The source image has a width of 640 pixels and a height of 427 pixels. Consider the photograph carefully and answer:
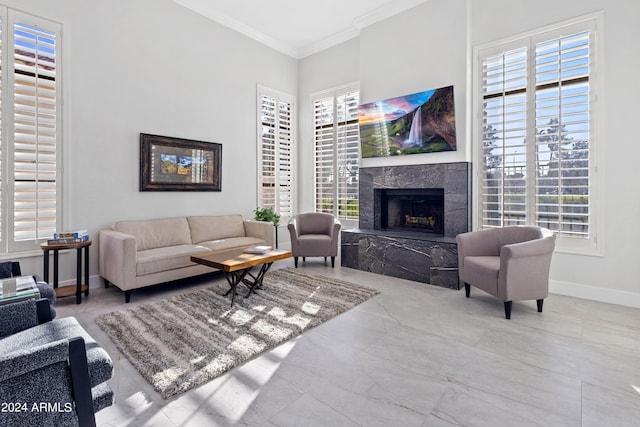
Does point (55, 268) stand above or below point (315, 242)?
below

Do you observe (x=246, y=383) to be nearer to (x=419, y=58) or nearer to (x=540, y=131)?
(x=540, y=131)

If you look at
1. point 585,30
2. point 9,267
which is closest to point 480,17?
point 585,30

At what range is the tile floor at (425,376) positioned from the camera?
5.80ft

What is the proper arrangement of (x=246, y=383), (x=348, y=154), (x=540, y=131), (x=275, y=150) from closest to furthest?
(x=246, y=383), (x=540, y=131), (x=348, y=154), (x=275, y=150)

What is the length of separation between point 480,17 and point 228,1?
3.67 m

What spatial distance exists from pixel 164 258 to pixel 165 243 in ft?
2.42

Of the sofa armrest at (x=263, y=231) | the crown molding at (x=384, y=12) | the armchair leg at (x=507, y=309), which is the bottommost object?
the armchair leg at (x=507, y=309)

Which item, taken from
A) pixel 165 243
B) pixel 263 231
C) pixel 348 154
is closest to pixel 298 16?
pixel 348 154

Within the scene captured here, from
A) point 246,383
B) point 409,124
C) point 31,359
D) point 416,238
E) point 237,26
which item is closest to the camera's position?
point 31,359

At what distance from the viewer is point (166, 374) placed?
2.12 meters

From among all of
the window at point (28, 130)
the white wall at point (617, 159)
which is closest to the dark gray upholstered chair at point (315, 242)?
the window at point (28, 130)

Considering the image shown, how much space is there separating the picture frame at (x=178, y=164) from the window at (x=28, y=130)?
3.29 ft

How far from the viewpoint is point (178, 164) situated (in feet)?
15.9

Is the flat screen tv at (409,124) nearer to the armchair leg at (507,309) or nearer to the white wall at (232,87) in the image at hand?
the white wall at (232,87)
